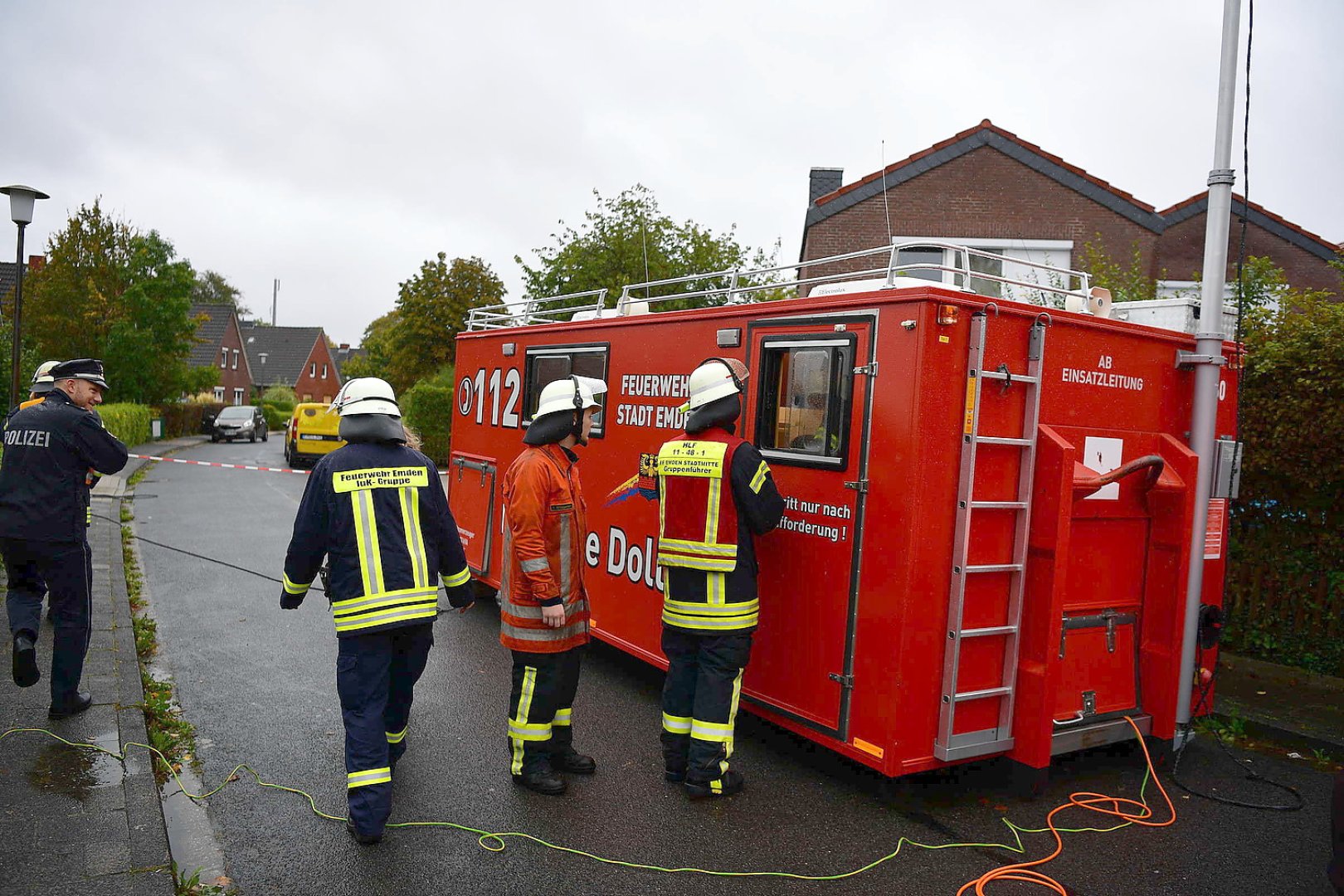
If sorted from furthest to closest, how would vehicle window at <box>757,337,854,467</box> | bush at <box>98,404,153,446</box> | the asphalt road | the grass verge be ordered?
bush at <box>98,404,153,446</box> → vehicle window at <box>757,337,854,467</box> → the asphalt road → the grass verge

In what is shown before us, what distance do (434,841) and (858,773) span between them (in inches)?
89.0

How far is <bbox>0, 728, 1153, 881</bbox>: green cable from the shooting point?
404 cm

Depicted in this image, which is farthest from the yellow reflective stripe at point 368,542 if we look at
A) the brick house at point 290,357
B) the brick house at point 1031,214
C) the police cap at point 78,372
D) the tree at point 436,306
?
the brick house at point 290,357

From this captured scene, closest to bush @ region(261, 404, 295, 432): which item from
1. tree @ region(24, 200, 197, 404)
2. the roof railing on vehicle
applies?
tree @ region(24, 200, 197, 404)

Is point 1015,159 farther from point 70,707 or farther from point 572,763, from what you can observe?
point 70,707

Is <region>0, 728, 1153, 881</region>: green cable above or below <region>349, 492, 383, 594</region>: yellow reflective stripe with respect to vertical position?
below

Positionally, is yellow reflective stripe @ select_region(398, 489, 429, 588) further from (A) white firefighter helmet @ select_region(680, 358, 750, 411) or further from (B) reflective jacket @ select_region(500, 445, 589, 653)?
(A) white firefighter helmet @ select_region(680, 358, 750, 411)

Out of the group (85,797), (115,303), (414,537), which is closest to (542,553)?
(414,537)

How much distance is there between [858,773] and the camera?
5250 millimetres

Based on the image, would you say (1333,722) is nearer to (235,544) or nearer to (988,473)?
(988,473)

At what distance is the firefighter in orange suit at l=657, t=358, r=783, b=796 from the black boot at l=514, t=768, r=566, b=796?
0.59 m

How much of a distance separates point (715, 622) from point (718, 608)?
7cm

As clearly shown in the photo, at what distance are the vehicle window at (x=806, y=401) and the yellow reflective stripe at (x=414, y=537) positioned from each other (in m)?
1.93

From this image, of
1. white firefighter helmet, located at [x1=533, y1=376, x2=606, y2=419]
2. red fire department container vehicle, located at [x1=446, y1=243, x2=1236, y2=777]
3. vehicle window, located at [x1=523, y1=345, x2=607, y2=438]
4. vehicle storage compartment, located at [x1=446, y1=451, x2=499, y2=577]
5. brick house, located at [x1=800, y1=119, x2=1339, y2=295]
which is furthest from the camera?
brick house, located at [x1=800, y1=119, x2=1339, y2=295]
